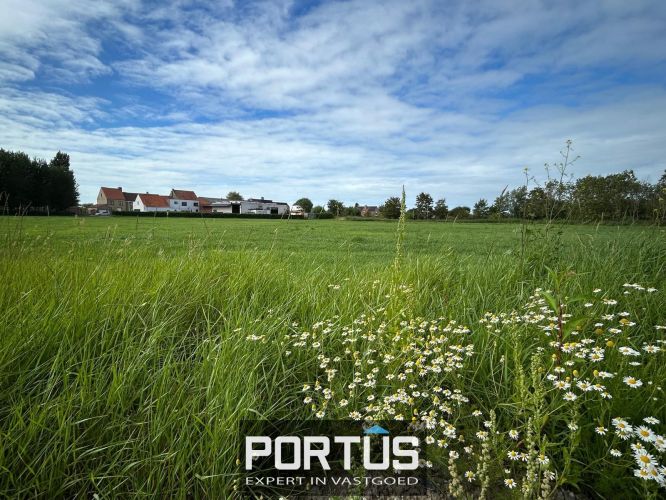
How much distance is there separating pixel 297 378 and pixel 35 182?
61.2 meters

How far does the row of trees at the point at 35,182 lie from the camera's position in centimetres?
4297

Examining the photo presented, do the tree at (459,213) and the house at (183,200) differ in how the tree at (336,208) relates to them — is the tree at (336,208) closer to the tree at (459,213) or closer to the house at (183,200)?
the tree at (459,213)

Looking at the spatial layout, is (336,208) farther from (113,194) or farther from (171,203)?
(113,194)

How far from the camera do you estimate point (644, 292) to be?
417 centimetres

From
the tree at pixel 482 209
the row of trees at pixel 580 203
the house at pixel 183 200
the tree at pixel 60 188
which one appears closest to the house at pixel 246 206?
the house at pixel 183 200

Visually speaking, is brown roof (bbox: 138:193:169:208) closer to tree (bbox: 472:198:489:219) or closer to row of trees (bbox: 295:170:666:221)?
tree (bbox: 472:198:489:219)

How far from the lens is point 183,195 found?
106125mm

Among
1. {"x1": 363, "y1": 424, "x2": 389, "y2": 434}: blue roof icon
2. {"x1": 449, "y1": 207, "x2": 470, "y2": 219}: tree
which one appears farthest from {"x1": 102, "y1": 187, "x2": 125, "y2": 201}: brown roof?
{"x1": 363, "y1": 424, "x2": 389, "y2": 434}: blue roof icon

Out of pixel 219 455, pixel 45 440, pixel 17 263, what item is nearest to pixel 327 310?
pixel 219 455

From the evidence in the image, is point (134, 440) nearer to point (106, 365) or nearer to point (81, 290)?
Result: point (106, 365)

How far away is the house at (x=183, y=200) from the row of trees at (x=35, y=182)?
41.9 m

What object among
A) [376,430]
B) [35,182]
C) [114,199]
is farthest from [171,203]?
[376,430]

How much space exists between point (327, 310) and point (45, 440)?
2.38 m

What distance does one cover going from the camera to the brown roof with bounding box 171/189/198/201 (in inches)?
4081
